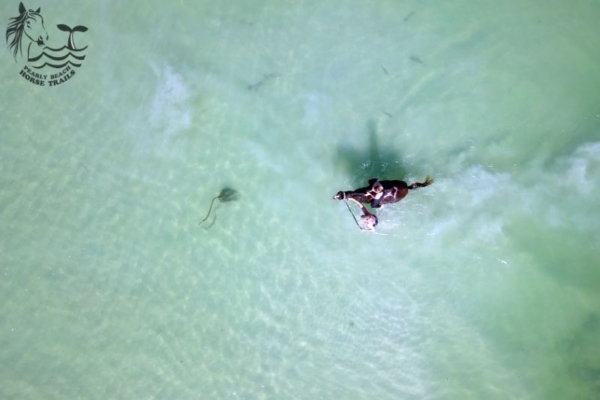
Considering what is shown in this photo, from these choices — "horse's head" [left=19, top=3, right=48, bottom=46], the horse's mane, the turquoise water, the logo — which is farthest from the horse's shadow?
the horse's mane

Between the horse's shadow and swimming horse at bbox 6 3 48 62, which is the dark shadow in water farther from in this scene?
swimming horse at bbox 6 3 48 62

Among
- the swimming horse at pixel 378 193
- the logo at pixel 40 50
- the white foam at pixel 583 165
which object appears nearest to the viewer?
the swimming horse at pixel 378 193

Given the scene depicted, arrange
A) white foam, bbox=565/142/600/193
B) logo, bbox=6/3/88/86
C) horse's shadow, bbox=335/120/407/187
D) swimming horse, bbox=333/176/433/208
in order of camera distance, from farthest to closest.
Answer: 1. logo, bbox=6/3/88/86
2. horse's shadow, bbox=335/120/407/187
3. white foam, bbox=565/142/600/193
4. swimming horse, bbox=333/176/433/208

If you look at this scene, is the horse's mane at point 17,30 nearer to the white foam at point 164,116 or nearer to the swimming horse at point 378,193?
the white foam at point 164,116

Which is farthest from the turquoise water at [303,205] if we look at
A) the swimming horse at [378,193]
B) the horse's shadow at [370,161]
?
the swimming horse at [378,193]

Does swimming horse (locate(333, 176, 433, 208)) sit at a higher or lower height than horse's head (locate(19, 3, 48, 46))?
lower

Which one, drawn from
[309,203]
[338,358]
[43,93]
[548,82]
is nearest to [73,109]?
[43,93]

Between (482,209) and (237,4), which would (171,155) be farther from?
(482,209)
